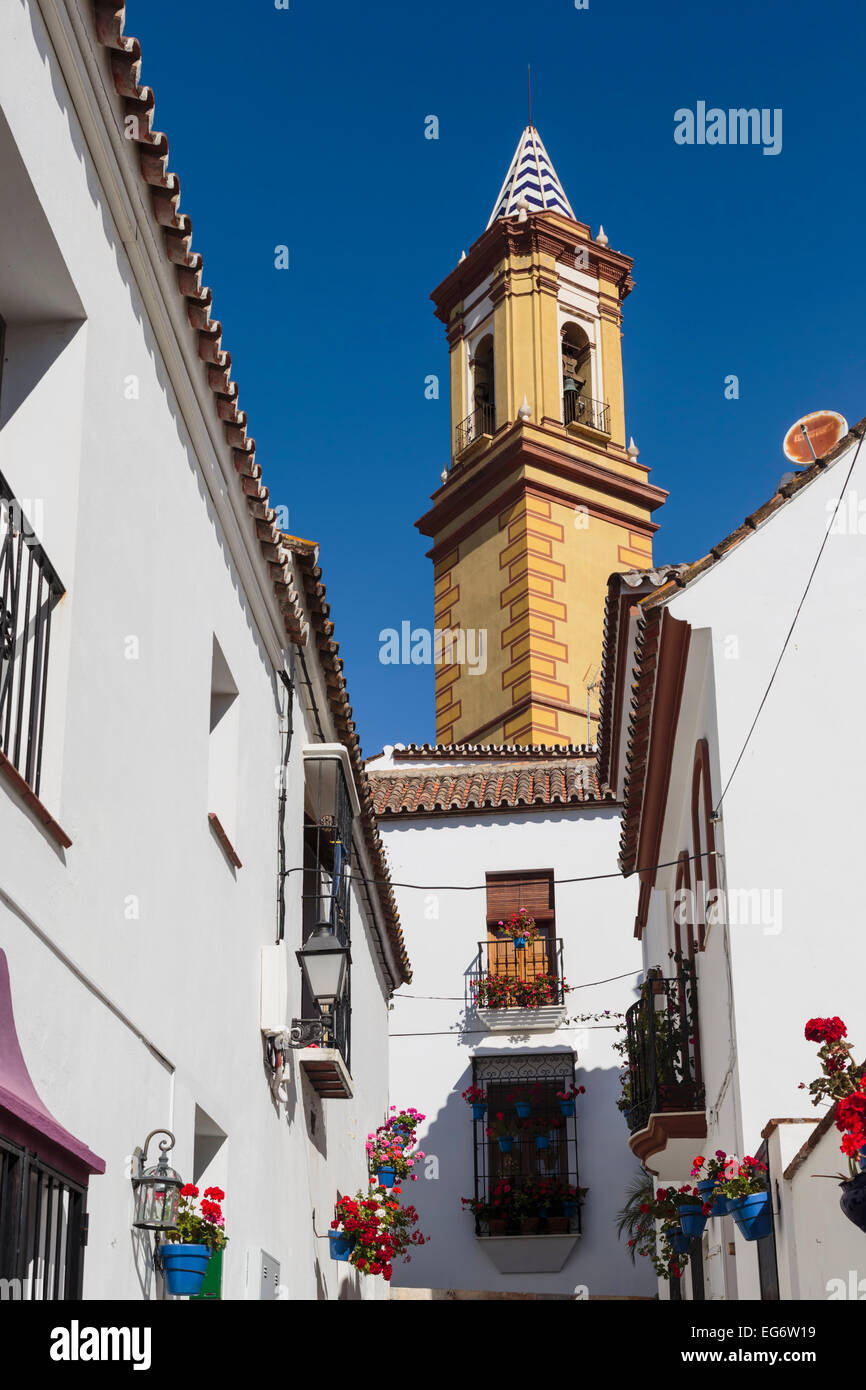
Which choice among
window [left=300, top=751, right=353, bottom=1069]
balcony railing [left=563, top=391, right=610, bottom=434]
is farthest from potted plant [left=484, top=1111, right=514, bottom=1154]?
balcony railing [left=563, top=391, right=610, bottom=434]

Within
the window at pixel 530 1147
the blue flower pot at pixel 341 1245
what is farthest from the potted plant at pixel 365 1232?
the window at pixel 530 1147

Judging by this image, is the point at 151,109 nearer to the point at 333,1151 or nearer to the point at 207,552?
the point at 207,552

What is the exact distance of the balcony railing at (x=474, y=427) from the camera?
32938 mm

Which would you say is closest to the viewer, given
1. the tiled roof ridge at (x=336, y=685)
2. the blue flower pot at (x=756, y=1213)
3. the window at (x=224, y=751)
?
the window at (x=224, y=751)

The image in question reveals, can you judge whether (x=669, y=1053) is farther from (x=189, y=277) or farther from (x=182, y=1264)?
(x=189, y=277)

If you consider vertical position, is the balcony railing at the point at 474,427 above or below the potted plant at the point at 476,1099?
above

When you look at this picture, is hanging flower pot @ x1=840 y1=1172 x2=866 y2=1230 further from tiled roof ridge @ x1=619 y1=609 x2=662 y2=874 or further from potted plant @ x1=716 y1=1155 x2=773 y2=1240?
tiled roof ridge @ x1=619 y1=609 x2=662 y2=874

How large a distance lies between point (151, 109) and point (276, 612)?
388 cm

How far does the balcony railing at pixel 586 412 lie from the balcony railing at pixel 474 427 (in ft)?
5.00

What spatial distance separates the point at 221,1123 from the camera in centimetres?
776

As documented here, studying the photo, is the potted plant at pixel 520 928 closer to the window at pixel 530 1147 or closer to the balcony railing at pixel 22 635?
the window at pixel 530 1147

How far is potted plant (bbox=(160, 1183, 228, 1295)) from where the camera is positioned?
252 inches

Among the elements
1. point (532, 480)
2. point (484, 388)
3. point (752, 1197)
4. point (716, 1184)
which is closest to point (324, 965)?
point (716, 1184)
